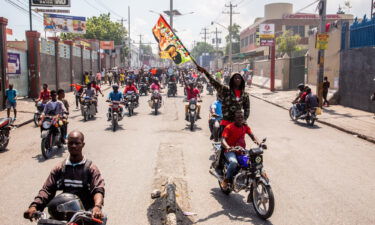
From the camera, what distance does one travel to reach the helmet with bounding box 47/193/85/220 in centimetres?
331

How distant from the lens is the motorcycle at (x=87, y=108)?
1619 cm

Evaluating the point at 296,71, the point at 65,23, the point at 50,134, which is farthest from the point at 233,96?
the point at 65,23

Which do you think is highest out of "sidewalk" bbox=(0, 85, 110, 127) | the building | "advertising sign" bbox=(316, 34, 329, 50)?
the building

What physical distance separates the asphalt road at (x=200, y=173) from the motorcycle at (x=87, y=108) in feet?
6.30

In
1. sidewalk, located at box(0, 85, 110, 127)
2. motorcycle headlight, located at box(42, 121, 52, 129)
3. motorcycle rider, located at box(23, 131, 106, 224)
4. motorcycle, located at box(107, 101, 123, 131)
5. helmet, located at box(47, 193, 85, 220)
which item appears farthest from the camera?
sidewalk, located at box(0, 85, 110, 127)

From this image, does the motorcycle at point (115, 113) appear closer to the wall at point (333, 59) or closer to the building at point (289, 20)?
the wall at point (333, 59)

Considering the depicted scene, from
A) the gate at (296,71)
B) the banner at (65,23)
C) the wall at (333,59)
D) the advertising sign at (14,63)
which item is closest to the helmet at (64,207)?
the wall at (333,59)

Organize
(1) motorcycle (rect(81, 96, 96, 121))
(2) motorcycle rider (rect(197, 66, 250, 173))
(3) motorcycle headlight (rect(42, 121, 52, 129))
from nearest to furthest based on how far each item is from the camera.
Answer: (2) motorcycle rider (rect(197, 66, 250, 173))
(3) motorcycle headlight (rect(42, 121, 52, 129))
(1) motorcycle (rect(81, 96, 96, 121))

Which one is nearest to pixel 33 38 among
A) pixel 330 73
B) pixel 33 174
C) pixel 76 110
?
pixel 76 110

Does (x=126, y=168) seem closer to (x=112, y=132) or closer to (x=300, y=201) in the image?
Answer: (x=300, y=201)

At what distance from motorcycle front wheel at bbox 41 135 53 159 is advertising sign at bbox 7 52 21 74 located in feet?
49.2

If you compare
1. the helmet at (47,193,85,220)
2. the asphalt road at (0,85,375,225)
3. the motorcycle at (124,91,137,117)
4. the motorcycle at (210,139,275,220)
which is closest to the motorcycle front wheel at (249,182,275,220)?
the motorcycle at (210,139,275,220)

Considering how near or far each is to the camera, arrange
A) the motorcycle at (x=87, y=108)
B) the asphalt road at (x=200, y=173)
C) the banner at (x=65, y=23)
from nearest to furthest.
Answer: the asphalt road at (x=200, y=173)
the motorcycle at (x=87, y=108)
the banner at (x=65, y=23)

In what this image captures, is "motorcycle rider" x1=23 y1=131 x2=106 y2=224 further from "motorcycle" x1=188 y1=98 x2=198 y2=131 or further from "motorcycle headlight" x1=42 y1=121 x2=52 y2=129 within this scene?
"motorcycle" x1=188 y1=98 x2=198 y2=131
